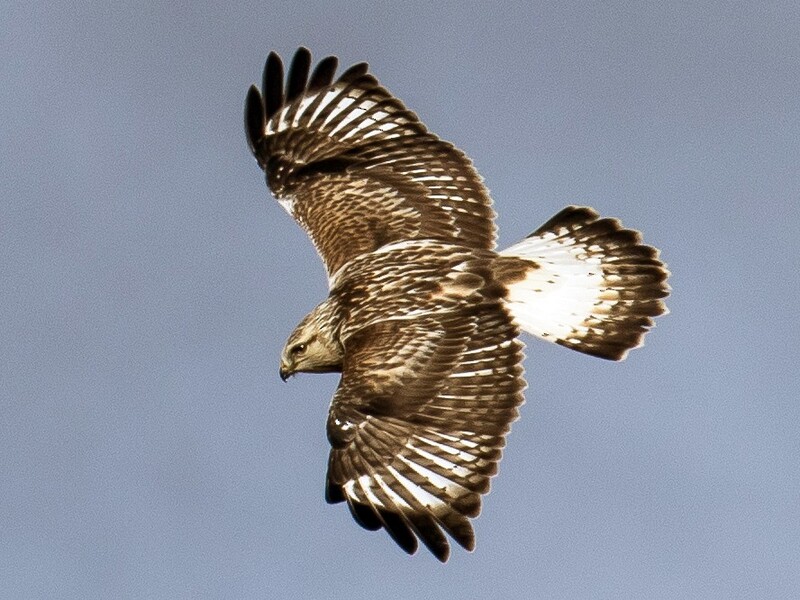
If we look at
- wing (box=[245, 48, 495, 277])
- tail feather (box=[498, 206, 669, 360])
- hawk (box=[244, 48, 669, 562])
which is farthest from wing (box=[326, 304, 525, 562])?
wing (box=[245, 48, 495, 277])

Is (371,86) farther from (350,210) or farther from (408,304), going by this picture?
(408,304)

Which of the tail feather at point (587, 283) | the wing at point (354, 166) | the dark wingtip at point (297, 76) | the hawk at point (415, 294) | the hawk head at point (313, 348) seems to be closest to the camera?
the hawk at point (415, 294)

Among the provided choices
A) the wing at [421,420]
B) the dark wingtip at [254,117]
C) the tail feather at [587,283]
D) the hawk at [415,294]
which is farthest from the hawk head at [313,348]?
the dark wingtip at [254,117]

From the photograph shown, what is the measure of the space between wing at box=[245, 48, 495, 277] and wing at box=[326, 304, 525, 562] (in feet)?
5.10

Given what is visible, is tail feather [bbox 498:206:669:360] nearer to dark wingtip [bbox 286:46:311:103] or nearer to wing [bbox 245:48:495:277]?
wing [bbox 245:48:495:277]

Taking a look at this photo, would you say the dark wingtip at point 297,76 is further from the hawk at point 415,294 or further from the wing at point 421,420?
the wing at point 421,420

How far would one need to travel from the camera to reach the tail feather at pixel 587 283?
12695 mm

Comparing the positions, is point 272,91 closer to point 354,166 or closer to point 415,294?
point 354,166

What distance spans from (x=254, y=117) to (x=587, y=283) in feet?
11.5

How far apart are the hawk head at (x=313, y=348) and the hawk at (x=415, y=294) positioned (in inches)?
0.7

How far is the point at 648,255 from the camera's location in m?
12.9

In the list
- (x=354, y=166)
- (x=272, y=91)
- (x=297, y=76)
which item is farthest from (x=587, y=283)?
(x=272, y=91)

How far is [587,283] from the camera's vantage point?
13.0m

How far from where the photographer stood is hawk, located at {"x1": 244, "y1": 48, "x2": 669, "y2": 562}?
1151 centimetres
